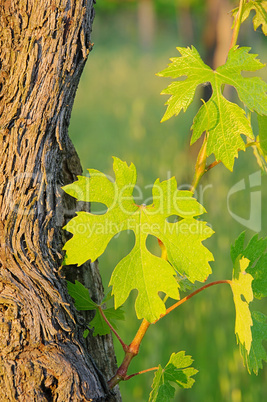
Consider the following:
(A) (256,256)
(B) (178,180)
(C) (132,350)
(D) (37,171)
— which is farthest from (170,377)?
(B) (178,180)

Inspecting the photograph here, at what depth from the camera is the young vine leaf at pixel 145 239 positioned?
0.98 m

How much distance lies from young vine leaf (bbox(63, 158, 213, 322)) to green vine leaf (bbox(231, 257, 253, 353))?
4.0 inches

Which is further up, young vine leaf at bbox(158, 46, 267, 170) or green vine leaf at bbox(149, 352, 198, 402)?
young vine leaf at bbox(158, 46, 267, 170)

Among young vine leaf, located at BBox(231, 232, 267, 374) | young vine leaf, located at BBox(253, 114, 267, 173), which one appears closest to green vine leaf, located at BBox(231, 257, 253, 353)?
young vine leaf, located at BBox(231, 232, 267, 374)

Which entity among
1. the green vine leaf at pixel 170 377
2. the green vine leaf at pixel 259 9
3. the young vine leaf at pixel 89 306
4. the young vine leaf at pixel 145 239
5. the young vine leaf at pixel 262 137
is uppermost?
the green vine leaf at pixel 259 9

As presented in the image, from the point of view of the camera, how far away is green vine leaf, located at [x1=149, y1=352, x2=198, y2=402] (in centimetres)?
112

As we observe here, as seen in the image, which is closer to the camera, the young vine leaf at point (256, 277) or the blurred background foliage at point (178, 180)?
the young vine leaf at point (256, 277)

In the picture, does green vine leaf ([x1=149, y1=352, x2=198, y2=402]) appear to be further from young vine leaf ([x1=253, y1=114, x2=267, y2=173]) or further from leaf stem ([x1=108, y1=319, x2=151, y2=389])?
young vine leaf ([x1=253, y1=114, x2=267, y2=173])

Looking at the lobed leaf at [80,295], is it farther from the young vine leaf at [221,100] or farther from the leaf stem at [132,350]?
the young vine leaf at [221,100]

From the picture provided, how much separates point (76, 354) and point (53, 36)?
28.2 inches

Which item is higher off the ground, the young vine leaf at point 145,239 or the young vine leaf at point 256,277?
the young vine leaf at point 145,239

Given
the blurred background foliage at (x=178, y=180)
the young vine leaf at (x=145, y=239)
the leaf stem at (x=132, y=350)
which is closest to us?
the young vine leaf at (x=145, y=239)

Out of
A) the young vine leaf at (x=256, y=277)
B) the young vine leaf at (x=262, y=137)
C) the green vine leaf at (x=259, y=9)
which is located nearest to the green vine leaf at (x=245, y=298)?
the young vine leaf at (x=256, y=277)

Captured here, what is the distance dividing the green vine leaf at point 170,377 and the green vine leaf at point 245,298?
181 millimetres
